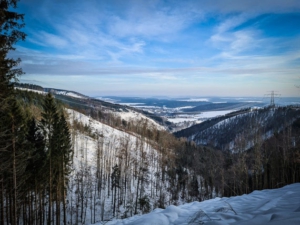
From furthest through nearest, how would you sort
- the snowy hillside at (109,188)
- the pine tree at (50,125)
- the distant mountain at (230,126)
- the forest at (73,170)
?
the distant mountain at (230,126) < the snowy hillside at (109,188) < the pine tree at (50,125) < the forest at (73,170)

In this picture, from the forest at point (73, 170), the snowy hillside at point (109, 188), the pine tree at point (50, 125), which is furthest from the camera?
the snowy hillside at point (109, 188)

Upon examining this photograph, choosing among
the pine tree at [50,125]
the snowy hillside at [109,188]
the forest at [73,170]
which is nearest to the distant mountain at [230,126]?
the forest at [73,170]

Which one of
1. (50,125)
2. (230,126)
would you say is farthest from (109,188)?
(230,126)

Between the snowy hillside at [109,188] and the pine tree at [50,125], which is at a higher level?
the pine tree at [50,125]

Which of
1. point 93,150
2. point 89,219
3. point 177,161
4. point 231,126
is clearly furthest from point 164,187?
point 231,126

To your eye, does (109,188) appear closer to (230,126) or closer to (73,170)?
(73,170)

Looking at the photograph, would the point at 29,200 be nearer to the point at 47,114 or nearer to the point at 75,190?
the point at 47,114

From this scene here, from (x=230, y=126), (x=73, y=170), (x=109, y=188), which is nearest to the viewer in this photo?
(x=73, y=170)

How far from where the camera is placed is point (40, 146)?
15.8 m

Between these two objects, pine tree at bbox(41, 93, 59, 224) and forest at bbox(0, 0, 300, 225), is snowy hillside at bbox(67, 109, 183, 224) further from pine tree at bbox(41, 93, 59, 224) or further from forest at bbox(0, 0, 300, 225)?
pine tree at bbox(41, 93, 59, 224)

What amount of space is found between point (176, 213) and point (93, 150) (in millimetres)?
53611

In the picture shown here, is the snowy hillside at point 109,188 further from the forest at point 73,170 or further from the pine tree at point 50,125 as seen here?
the pine tree at point 50,125

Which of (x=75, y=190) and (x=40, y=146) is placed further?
(x=75, y=190)

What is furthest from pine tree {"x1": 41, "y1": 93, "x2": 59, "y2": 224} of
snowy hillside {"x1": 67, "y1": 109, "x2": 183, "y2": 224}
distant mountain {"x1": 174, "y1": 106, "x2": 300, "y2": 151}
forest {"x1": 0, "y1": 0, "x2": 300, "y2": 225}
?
distant mountain {"x1": 174, "y1": 106, "x2": 300, "y2": 151}
